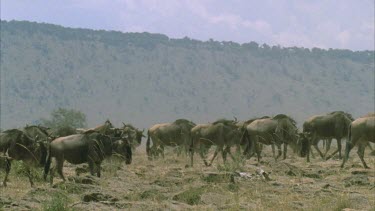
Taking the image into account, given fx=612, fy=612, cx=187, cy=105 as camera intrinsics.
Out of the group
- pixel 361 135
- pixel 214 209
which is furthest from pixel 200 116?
pixel 214 209

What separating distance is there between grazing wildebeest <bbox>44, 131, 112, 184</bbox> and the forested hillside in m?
90.9

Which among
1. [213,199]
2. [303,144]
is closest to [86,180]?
[213,199]

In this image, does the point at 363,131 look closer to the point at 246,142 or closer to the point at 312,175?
the point at 312,175

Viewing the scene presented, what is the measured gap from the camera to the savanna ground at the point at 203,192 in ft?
35.8

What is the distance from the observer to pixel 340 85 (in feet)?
505

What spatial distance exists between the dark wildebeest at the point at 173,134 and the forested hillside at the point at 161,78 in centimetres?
7956

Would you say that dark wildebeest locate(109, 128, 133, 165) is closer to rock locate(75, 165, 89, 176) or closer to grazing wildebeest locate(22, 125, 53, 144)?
rock locate(75, 165, 89, 176)

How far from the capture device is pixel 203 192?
1227 cm

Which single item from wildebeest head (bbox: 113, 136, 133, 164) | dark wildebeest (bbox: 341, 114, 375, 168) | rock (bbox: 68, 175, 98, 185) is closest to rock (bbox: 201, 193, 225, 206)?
rock (bbox: 68, 175, 98, 185)

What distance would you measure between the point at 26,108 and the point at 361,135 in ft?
337

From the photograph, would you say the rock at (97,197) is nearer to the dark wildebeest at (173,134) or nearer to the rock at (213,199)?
the rock at (213,199)

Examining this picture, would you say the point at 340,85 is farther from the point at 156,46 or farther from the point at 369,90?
the point at 156,46

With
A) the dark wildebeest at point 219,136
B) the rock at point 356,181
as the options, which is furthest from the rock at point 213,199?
the dark wildebeest at point 219,136

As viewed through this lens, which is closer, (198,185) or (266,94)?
(198,185)
